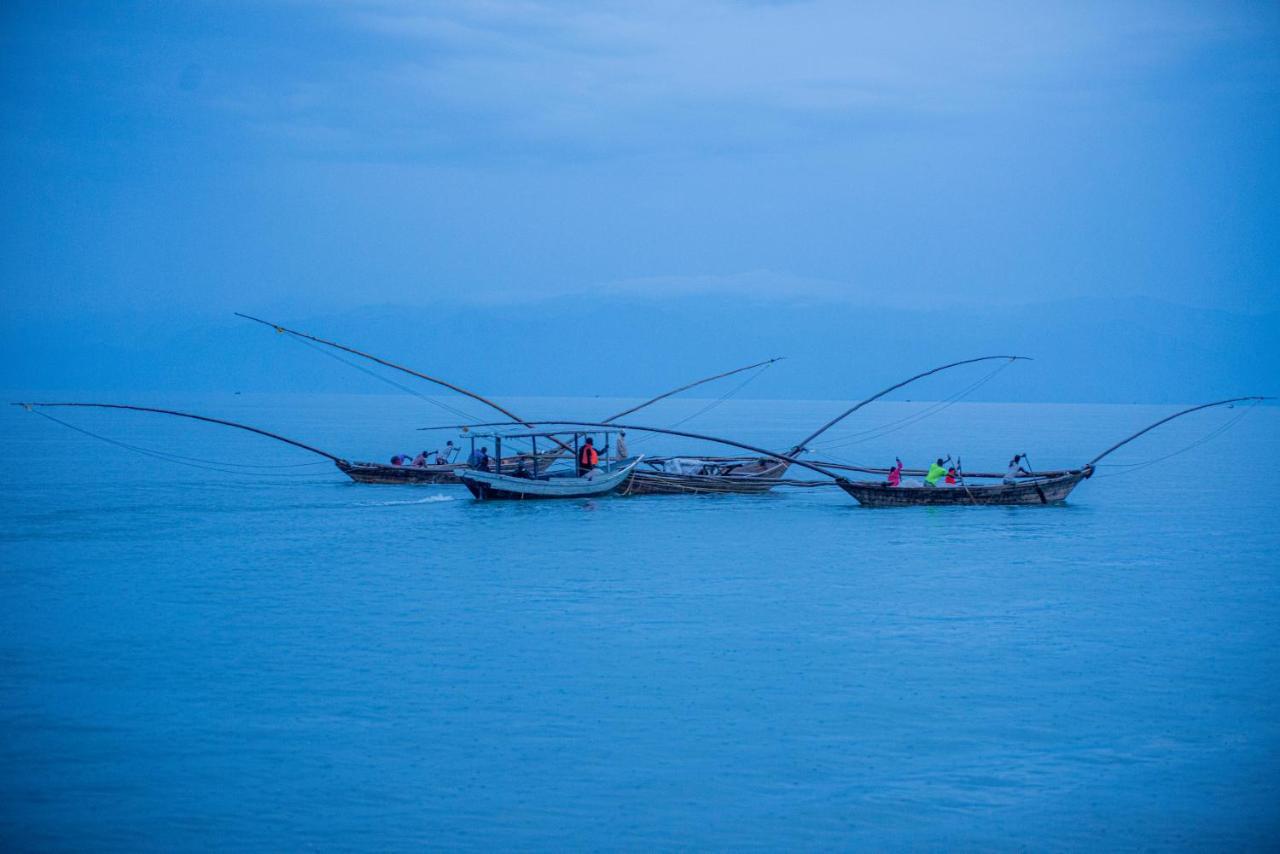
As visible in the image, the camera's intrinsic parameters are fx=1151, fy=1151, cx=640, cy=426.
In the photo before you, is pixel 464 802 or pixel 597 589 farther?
pixel 597 589

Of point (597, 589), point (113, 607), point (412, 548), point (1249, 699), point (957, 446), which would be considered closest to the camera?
point (1249, 699)

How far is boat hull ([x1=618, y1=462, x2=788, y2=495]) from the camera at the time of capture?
1027 inches

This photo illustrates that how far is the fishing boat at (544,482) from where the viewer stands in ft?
79.4

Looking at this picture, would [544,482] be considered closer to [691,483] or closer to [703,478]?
[691,483]

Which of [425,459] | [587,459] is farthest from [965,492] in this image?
[425,459]

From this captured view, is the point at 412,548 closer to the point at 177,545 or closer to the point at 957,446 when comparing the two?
the point at 177,545

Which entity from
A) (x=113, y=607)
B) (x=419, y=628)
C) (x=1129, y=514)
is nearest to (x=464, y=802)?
(x=419, y=628)

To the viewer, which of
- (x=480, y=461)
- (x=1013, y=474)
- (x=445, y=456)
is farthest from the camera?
(x=445, y=456)

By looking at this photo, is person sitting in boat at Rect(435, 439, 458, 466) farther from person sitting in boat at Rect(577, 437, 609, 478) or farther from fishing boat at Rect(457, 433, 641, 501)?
person sitting in boat at Rect(577, 437, 609, 478)

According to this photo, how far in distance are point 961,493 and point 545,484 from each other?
865 cm

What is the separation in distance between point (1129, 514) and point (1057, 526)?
370cm

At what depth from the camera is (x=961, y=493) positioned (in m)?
23.4

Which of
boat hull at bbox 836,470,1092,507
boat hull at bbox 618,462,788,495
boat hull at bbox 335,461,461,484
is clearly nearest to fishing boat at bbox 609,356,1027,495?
boat hull at bbox 618,462,788,495

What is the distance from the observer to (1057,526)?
2275 cm
